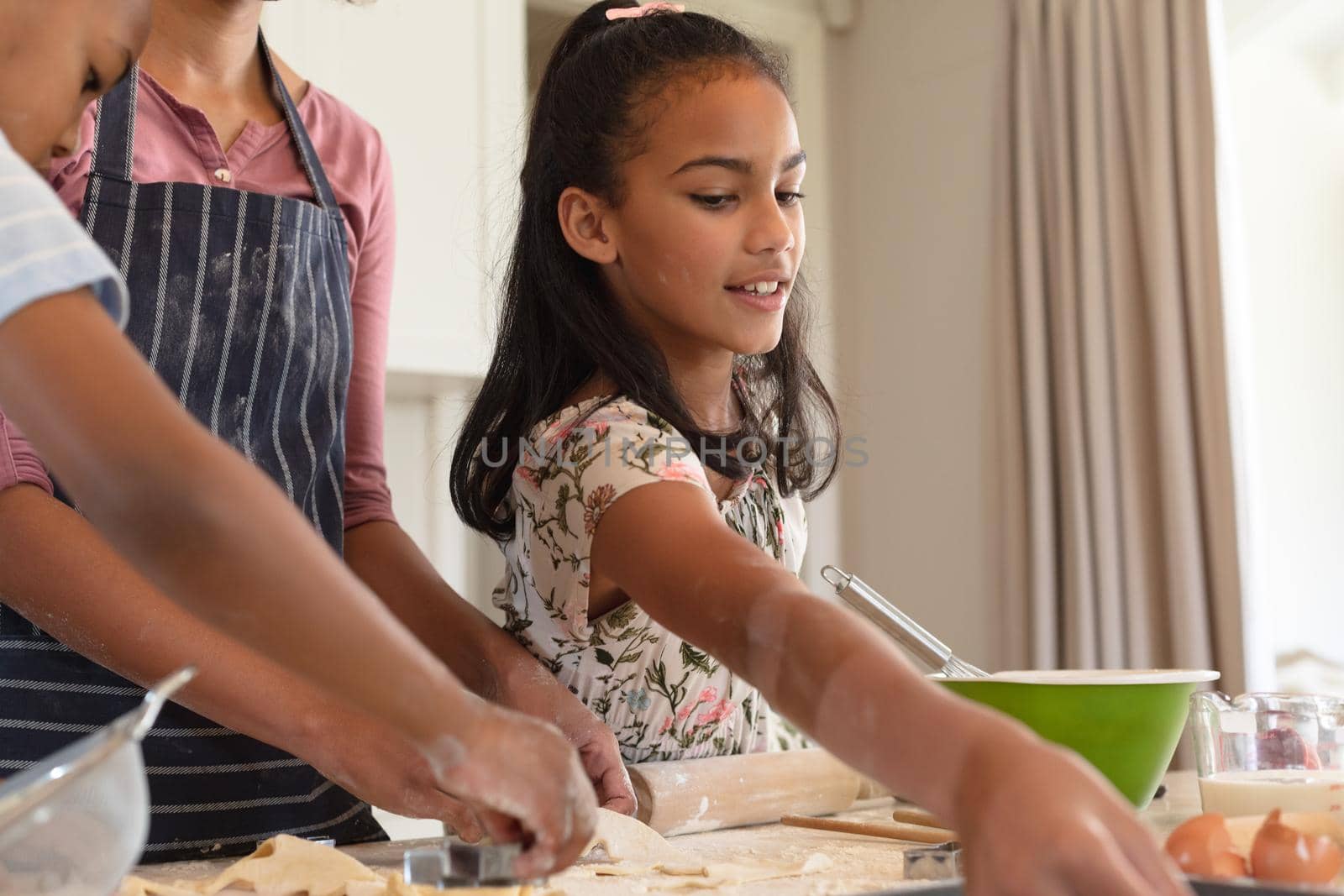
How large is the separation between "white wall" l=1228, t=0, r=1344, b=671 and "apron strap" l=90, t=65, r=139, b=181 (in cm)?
200

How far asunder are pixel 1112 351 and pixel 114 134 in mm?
1892

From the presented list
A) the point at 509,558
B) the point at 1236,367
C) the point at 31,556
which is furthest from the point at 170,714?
the point at 1236,367

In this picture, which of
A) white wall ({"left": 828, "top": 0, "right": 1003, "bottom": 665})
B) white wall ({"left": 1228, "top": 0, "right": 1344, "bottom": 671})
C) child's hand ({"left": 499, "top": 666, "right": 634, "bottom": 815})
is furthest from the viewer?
white wall ({"left": 828, "top": 0, "right": 1003, "bottom": 665})

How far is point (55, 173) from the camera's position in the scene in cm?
104

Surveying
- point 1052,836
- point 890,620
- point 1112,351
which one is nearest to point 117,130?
point 890,620

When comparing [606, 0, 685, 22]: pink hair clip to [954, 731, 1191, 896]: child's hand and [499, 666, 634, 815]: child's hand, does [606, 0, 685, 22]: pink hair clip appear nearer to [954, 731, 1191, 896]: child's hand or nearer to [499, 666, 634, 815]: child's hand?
[499, 666, 634, 815]: child's hand

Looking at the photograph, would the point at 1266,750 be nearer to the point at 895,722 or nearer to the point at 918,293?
the point at 895,722

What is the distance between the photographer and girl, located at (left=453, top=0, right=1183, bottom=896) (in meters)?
0.90

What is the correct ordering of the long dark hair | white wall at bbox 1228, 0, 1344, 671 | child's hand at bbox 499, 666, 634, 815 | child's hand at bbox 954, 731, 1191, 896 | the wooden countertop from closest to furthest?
child's hand at bbox 954, 731, 1191, 896, the wooden countertop, child's hand at bbox 499, 666, 634, 815, the long dark hair, white wall at bbox 1228, 0, 1344, 671

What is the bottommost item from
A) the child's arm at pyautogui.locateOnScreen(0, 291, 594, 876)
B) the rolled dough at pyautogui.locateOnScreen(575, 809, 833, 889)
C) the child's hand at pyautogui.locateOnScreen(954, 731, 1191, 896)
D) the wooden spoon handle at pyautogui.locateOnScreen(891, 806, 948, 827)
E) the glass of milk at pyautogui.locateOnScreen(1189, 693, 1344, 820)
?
the wooden spoon handle at pyautogui.locateOnScreen(891, 806, 948, 827)

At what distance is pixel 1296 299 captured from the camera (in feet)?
8.11

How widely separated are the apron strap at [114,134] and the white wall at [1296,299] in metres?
2.00

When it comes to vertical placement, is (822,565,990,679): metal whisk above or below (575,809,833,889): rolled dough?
above

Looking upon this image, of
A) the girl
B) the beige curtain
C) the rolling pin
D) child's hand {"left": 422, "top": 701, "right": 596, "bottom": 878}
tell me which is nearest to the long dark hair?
the girl
